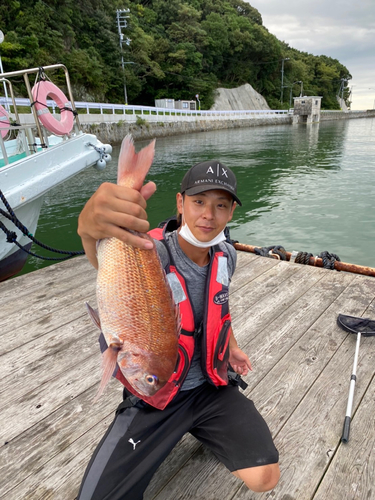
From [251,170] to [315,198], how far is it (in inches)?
239

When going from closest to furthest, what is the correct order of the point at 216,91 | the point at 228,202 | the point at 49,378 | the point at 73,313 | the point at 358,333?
the point at 228,202 → the point at 49,378 → the point at 358,333 → the point at 73,313 → the point at 216,91

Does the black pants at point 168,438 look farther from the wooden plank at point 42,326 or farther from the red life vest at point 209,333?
the wooden plank at point 42,326

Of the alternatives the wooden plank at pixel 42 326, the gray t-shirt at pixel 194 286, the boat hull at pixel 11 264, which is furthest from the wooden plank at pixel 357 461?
the boat hull at pixel 11 264

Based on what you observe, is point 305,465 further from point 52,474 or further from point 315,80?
point 315,80

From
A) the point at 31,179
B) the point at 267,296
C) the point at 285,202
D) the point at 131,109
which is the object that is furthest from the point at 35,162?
the point at 131,109

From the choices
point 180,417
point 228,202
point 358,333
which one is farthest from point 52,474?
point 358,333

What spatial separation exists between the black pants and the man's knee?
2cm

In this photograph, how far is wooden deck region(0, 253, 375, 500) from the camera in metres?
1.97

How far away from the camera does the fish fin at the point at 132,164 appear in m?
1.27

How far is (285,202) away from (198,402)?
1137 centimetres

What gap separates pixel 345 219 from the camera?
34.7 ft

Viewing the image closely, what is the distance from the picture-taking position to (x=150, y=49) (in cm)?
4738

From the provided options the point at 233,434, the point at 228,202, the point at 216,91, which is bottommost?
A: the point at 233,434

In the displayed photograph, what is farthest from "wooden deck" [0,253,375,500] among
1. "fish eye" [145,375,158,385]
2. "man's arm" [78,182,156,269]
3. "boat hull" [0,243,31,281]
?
"boat hull" [0,243,31,281]
